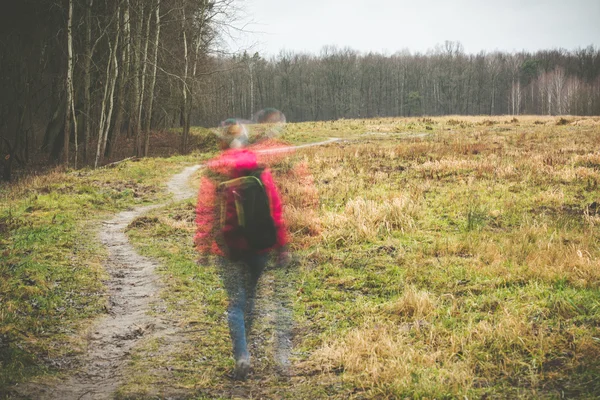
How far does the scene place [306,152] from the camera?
824 inches

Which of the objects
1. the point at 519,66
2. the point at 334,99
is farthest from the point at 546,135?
the point at 519,66

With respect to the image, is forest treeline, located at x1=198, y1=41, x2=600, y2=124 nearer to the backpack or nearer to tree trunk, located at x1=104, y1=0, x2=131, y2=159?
tree trunk, located at x1=104, y1=0, x2=131, y2=159

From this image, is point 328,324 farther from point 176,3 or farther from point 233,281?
point 176,3

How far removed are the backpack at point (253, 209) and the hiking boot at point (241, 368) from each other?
1.12 meters

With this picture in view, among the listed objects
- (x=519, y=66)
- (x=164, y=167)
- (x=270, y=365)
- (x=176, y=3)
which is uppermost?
(x=519, y=66)

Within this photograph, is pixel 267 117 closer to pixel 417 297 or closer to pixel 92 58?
pixel 417 297

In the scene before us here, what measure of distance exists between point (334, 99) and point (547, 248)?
88.4 meters

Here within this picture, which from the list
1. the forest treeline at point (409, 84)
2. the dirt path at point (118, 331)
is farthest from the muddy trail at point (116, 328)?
the forest treeline at point (409, 84)

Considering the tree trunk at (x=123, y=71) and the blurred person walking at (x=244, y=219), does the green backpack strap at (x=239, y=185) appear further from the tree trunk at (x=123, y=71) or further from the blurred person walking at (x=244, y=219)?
the tree trunk at (x=123, y=71)

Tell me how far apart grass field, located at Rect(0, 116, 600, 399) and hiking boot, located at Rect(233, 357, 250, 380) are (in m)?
0.11

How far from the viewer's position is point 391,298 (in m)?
5.73

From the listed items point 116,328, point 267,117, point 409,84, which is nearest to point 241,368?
point 116,328

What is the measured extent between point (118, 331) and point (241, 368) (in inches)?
74.6

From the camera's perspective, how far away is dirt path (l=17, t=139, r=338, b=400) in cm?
390
